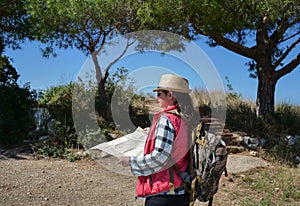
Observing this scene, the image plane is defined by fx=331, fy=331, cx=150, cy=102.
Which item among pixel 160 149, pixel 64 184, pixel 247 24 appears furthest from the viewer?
pixel 247 24

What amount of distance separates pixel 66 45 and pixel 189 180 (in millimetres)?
8024

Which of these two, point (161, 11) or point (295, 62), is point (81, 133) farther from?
point (295, 62)

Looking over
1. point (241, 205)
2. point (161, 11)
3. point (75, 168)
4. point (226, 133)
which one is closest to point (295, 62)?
point (226, 133)

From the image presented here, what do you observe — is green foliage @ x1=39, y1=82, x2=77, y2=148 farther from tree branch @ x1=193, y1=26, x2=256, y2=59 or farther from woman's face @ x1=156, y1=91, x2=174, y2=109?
woman's face @ x1=156, y1=91, x2=174, y2=109

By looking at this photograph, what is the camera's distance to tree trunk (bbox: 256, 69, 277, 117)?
8.01 m

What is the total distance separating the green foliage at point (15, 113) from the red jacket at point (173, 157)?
18.3 feet

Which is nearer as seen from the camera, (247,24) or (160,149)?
(160,149)

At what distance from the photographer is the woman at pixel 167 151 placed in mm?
1640

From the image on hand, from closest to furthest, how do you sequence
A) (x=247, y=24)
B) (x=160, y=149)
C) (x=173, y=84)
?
(x=160, y=149) < (x=173, y=84) < (x=247, y=24)

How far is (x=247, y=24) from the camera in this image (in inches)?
267

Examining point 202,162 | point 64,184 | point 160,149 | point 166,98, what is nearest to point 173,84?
point 166,98

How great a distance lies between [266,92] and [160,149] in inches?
276

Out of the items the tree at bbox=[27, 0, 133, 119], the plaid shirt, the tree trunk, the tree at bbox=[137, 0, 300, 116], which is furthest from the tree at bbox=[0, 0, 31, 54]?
the plaid shirt

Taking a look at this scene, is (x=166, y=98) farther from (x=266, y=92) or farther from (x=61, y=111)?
(x=266, y=92)
